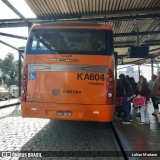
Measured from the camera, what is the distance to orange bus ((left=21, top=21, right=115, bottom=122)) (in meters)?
7.48

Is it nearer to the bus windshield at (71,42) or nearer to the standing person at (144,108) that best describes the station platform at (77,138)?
the standing person at (144,108)

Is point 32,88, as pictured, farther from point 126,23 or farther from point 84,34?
point 126,23

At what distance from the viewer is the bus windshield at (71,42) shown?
7.71 metres

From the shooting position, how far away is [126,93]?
34.8ft

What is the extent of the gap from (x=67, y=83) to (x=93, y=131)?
234 cm

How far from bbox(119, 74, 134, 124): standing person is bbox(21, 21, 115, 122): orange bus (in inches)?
115

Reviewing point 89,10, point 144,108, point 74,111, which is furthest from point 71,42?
point 89,10

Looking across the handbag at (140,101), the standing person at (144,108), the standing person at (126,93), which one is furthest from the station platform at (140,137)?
the handbag at (140,101)

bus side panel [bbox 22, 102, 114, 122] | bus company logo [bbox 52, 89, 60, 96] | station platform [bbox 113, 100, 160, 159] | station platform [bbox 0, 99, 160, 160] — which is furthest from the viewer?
bus company logo [bbox 52, 89, 60, 96]

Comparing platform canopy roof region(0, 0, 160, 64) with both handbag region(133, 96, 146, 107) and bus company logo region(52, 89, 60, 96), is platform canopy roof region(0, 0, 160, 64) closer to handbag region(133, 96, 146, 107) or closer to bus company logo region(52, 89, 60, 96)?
handbag region(133, 96, 146, 107)

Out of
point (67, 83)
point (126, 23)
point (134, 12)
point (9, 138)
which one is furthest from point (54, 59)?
point (126, 23)

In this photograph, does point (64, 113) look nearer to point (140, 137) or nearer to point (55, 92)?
point (55, 92)

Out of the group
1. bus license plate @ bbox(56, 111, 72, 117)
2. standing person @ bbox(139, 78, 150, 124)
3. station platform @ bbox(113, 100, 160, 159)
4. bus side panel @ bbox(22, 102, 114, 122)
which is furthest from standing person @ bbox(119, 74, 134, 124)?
bus license plate @ bbox(56, 111, 72, 117)

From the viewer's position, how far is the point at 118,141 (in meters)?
7.59
